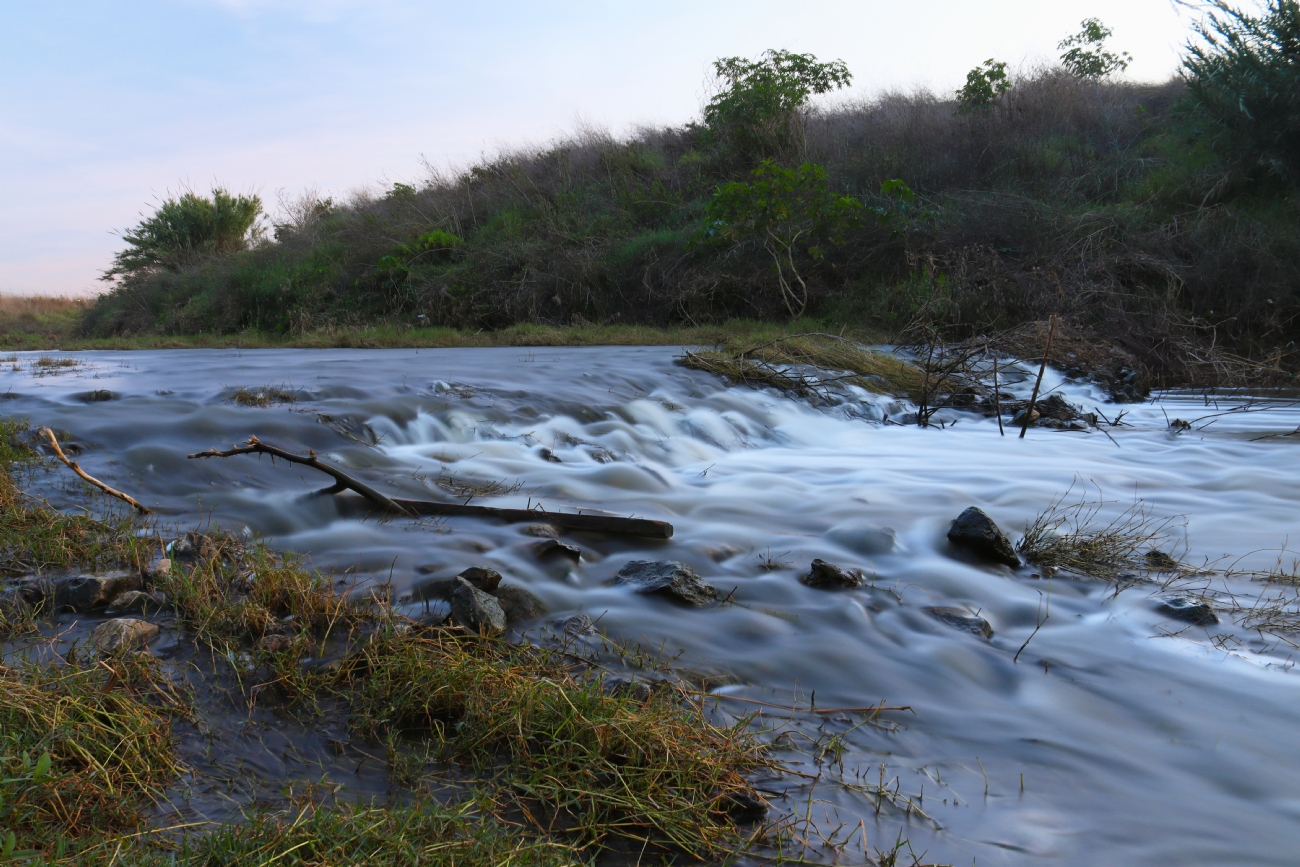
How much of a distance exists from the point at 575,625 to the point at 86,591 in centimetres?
145

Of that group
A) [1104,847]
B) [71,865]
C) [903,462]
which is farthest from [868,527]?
[71,865]

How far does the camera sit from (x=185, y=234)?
991 inches

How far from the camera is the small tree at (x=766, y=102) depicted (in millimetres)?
17844

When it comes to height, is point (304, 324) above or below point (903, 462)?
above

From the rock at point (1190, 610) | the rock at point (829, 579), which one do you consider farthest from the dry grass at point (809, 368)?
the rock at point (1190, 610)

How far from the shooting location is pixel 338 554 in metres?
3.18

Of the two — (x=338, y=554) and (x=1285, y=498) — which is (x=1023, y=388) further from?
(x=338, y=554)

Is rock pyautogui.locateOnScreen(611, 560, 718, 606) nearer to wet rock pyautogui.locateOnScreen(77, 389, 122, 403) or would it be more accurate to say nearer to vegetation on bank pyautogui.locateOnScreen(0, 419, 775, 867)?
vegetation on bank pyautogui.locateOnScreen(0, 419, 775, 867)

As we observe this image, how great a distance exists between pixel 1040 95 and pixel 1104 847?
20543 mm

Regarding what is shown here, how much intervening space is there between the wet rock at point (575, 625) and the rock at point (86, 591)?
4.34ft

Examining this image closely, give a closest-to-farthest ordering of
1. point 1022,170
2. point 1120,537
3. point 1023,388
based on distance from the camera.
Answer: point 1120,537 < point 1023,388 < point 1022,170

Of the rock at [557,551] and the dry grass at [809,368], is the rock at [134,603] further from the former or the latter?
the dry grass at [809,368]

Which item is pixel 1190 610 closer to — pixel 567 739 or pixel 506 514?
pixel 567 739

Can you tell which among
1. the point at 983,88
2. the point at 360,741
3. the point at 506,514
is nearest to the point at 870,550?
the point at 506,514
